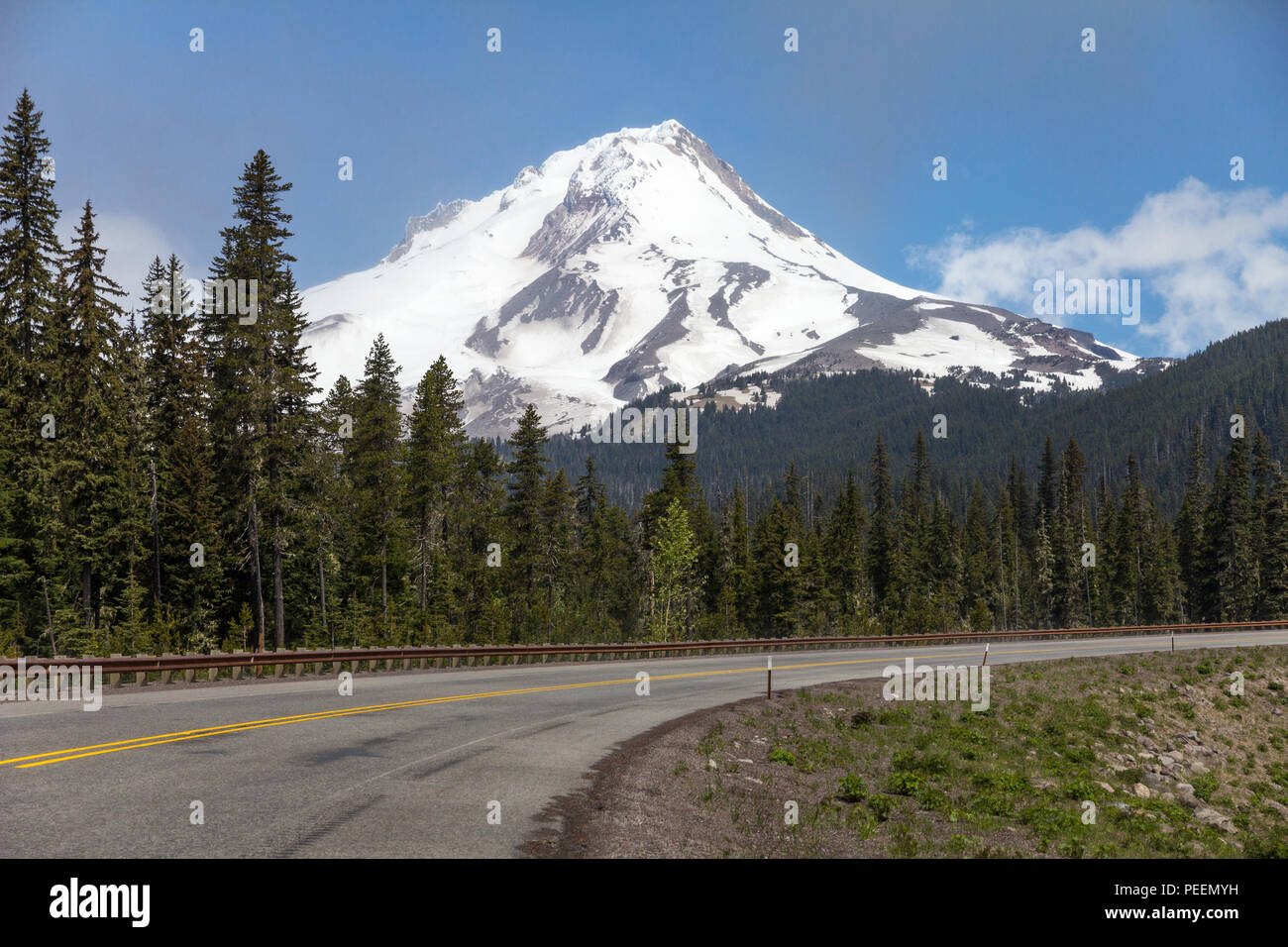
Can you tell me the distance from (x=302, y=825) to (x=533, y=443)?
50287mm

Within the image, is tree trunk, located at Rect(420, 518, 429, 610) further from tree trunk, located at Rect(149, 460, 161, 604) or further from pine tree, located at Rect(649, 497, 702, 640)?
pine tree, located at Rect(649, 497, 702, 640)

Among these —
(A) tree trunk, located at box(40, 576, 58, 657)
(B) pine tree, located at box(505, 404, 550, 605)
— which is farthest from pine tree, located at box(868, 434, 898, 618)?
(A) tree trunk, located at box(40, 576, 58, 657)

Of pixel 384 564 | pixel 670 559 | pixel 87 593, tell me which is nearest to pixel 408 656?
pixel 87 593

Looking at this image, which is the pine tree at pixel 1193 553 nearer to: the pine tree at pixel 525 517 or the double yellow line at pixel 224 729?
the pine tree at pixel 525 517

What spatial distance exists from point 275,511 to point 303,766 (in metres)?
26.7

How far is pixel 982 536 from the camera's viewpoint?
10306cm

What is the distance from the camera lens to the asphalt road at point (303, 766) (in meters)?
7.43

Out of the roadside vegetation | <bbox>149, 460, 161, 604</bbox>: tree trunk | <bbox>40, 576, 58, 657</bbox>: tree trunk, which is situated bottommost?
the roadside vegetation

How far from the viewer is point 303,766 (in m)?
10.6

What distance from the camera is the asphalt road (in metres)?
7.43

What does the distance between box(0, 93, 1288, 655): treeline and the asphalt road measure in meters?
16.0

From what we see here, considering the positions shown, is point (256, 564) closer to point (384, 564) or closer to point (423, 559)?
point (384, 564)

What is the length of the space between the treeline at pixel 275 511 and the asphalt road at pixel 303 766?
52.4 feet
